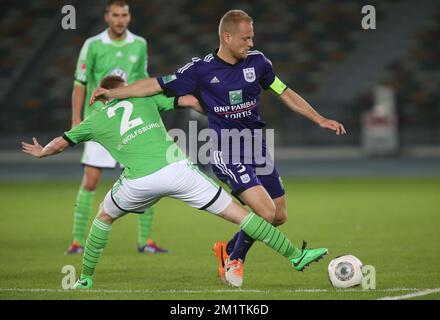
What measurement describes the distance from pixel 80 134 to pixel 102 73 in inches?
103

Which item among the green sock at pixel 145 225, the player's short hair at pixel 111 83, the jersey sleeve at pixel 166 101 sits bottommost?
the green sock at pixel 145 225

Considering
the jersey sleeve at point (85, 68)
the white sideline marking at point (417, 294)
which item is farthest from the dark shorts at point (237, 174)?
the jersey sleeve at point (85, 68)

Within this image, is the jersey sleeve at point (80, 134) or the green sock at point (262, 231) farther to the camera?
the jersey sleeve at point (80, 134)

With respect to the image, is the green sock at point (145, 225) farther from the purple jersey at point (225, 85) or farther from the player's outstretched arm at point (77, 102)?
the purple jersey at point (225, 85)

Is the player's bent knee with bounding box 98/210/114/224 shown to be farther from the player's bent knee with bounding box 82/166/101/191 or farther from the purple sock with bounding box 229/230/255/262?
the player's bent knee with bounding box 82/166/101/191

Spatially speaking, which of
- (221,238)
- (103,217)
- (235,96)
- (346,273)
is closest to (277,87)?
(235,96)

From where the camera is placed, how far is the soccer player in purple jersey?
762cm

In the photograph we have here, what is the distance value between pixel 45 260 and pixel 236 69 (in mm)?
2707

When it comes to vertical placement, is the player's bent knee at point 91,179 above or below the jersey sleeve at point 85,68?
below

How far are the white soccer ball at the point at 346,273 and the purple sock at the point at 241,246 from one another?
80 cm

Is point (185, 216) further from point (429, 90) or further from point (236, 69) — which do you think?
point (429, 90)

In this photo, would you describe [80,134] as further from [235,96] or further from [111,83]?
[235,96]

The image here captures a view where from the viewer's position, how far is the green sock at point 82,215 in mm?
9828

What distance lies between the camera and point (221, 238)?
1093cm
